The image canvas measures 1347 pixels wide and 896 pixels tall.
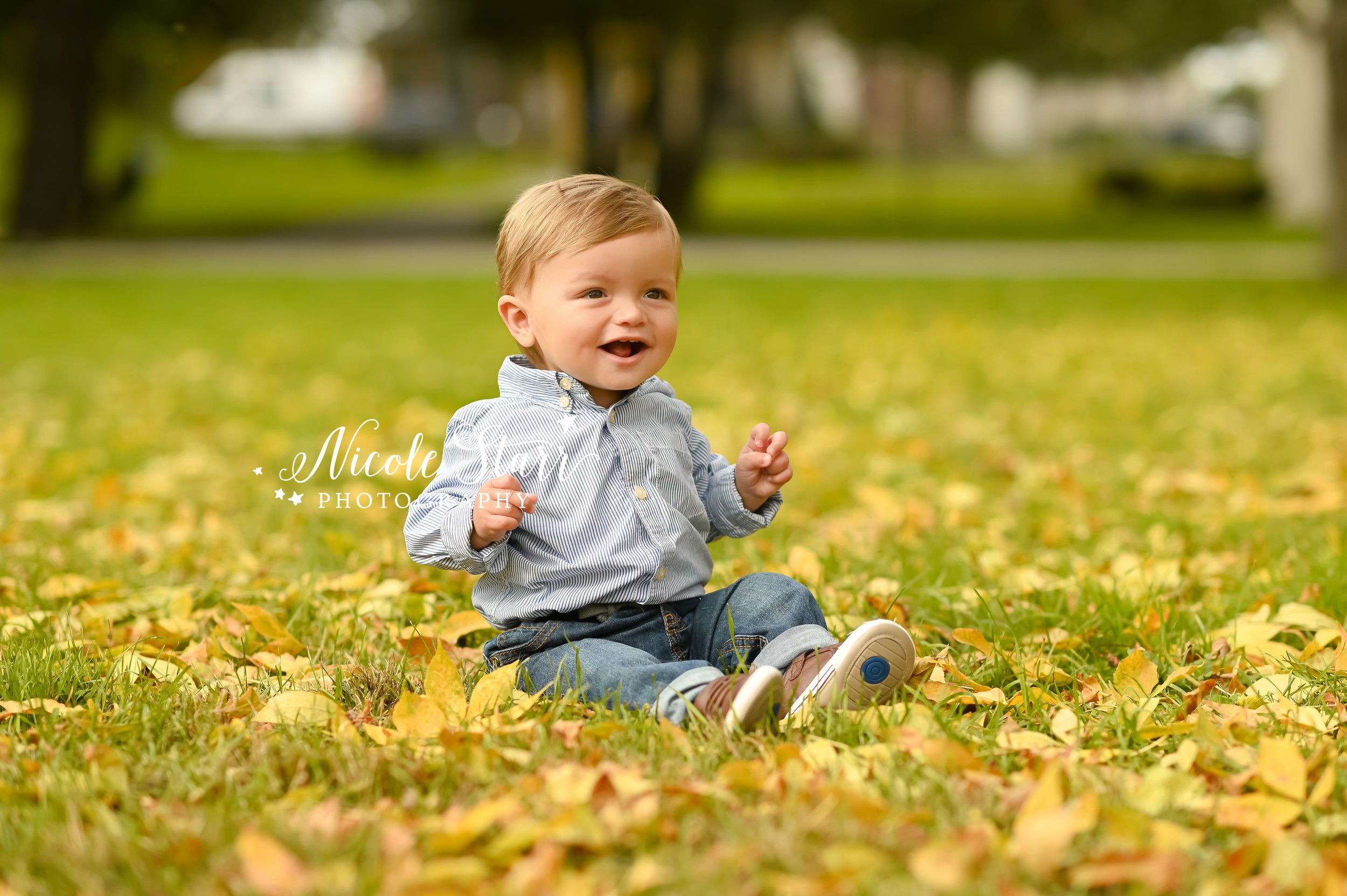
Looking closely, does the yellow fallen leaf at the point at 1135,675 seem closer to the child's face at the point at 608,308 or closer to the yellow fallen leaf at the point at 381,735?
the child's face at the point at 608,308

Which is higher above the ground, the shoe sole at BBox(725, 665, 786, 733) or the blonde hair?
the blonde hair

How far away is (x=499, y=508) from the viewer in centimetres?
225

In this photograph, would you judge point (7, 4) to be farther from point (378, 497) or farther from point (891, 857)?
point (891, 857)

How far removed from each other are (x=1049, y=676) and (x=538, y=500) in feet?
3.08

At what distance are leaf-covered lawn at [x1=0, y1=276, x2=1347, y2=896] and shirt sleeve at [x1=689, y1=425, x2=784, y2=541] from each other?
338 millimetres

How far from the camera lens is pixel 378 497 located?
437 cm

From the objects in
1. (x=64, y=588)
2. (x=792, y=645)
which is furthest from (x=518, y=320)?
(x=64, y=588)

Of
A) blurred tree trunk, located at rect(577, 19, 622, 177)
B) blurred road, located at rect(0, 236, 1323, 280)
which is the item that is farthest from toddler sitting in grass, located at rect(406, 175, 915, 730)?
blurred tree trunk, located at rect(577, 19, 622, 177)

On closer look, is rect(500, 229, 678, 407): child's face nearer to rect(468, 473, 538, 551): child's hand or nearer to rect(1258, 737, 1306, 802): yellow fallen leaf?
rect(468, 473, 538, 551): child's hand

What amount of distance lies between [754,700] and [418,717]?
1.67 ft

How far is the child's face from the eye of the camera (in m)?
2.34

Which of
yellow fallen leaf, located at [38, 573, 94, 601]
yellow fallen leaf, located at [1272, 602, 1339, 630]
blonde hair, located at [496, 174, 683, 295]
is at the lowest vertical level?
yellow fallen leaf, located at [1272, 602, 1339, 630]

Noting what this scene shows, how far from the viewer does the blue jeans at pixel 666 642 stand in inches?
90.4

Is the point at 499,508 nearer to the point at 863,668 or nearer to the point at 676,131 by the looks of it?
the point at 863,668
